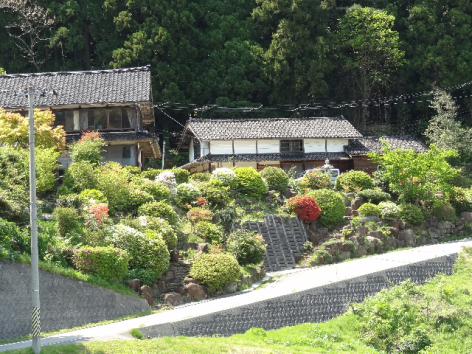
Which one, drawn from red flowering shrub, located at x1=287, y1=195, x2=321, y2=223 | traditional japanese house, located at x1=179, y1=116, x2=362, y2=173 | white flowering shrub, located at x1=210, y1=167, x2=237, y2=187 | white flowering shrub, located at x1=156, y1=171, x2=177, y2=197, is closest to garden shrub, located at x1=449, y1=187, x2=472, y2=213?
traditional japanese house, located at x1=179, y1=116, x2=362, y2=173

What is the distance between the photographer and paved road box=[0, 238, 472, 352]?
19078mm

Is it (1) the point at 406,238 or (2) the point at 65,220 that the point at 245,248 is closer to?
(2) the point at 65,220

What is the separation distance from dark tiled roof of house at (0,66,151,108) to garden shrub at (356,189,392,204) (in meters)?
12.9

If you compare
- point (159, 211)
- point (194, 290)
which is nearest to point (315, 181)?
point (159, 211)

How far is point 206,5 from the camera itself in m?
53.5

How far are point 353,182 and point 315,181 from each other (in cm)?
216

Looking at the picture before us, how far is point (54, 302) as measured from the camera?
2130cm

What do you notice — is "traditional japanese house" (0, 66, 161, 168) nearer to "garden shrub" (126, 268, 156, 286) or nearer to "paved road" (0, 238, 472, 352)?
"garden shrub" (126, 268, 156, 286)

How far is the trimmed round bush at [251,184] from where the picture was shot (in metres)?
34.0

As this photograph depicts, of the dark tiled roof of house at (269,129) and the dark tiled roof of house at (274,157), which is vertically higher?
the dark tiled roof of house at (269,129)

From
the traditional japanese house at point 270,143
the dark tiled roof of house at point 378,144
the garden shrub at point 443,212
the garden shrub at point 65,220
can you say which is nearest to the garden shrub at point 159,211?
the garden shrub at point 65,220

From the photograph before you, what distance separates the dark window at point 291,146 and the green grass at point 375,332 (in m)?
19.5

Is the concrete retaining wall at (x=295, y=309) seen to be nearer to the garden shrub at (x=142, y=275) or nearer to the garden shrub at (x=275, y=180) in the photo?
the garden shrub at (x=142, y=275)

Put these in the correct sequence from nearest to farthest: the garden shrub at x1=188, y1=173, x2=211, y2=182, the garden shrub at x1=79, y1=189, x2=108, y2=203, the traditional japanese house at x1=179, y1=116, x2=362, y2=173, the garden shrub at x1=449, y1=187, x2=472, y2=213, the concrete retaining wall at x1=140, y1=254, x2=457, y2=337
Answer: the concrete retaining wall at x1=140, y1=254, x2=457, y2=337, the garden shrub at x1=79, y1=189, x2=108, y2=203, the garden shrub at x1=188, y1=173, x2=211, y2=182, the garden shrub at x1=449, y1=187, x2=472, y2=213, the traditional japanese house at x1=179, y1=116, x2=362, y2=173
